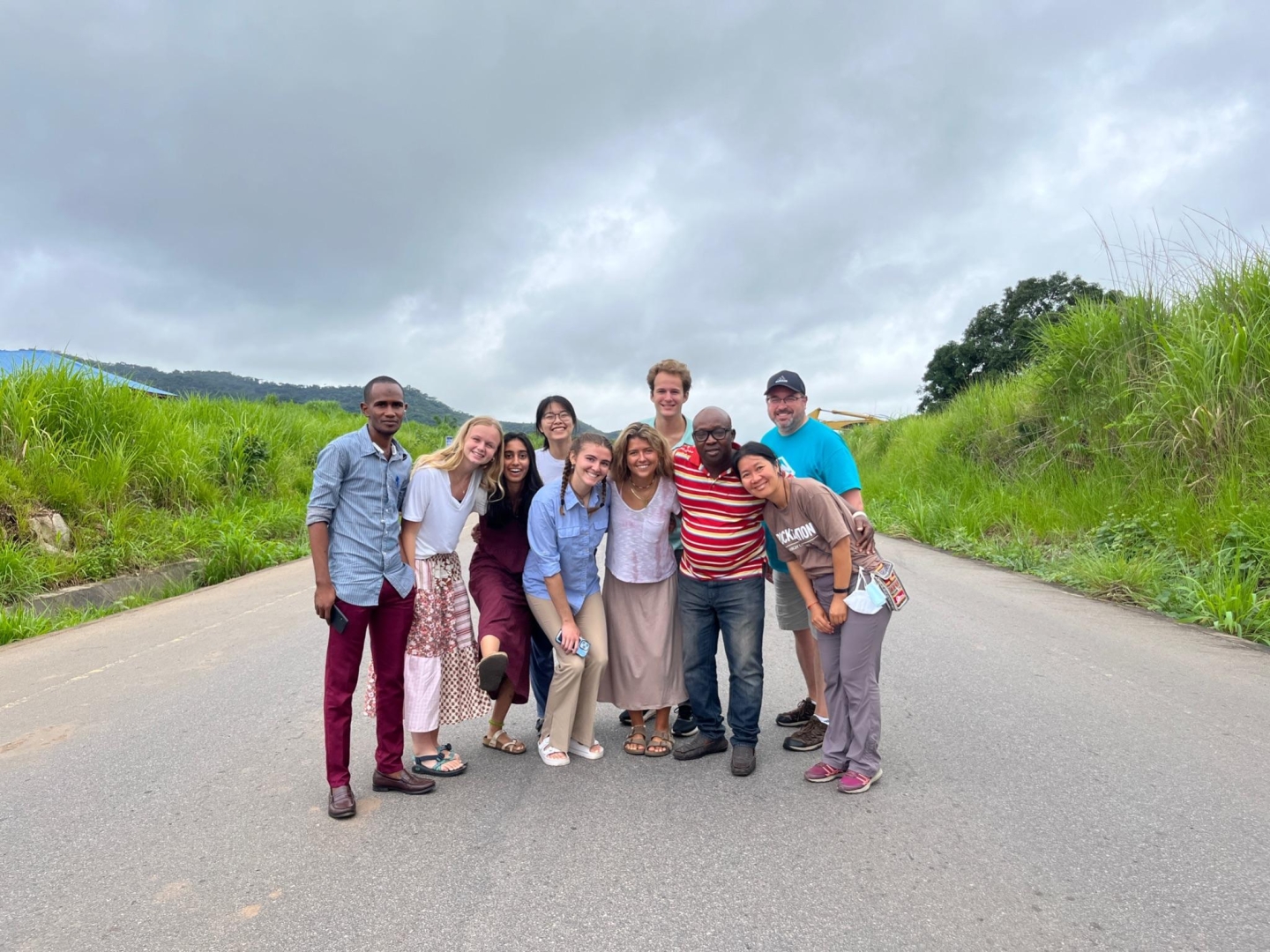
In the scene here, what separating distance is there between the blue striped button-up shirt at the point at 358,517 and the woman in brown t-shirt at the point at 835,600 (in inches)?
69.2

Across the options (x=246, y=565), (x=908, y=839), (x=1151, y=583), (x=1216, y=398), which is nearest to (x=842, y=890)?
(x=908, y=839)

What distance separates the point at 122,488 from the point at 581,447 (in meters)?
10.6

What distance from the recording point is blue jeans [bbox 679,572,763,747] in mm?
4336

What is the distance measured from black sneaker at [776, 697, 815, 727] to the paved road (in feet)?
0.48

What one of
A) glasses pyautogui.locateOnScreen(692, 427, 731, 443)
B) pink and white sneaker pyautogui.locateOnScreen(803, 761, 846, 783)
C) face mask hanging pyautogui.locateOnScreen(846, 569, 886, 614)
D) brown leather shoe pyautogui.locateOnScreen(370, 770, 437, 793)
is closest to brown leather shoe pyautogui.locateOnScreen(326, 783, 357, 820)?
brown leather shoe pyautogui.locateOnScreen(370, 770, 437, 793)

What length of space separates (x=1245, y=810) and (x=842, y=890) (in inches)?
74.2

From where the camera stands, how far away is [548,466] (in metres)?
5.25

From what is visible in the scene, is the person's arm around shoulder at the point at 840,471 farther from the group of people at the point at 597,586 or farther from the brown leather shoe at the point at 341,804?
the brown leather shoe at the point at 341,804

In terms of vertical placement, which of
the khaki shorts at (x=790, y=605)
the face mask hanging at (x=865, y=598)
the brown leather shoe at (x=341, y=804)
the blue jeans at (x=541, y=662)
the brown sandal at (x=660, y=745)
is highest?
the face mask hanging at (x=865, y=598)

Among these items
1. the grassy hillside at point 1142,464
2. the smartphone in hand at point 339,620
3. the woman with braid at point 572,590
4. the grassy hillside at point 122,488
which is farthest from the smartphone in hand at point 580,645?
the grassy hillside at point 122,488

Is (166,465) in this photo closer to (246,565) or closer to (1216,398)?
(246,565)

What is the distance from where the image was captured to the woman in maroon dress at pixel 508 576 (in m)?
4.62

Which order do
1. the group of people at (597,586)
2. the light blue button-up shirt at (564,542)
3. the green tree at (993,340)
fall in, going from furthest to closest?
the green tree at (993,340) < the light blue button-up shirt at (564,542) < the group of people at (597,586)

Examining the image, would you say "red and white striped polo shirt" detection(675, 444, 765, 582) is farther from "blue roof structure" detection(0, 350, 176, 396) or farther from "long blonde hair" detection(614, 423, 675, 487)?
"blue roof structure" detection(0, 350, 176, 396)
